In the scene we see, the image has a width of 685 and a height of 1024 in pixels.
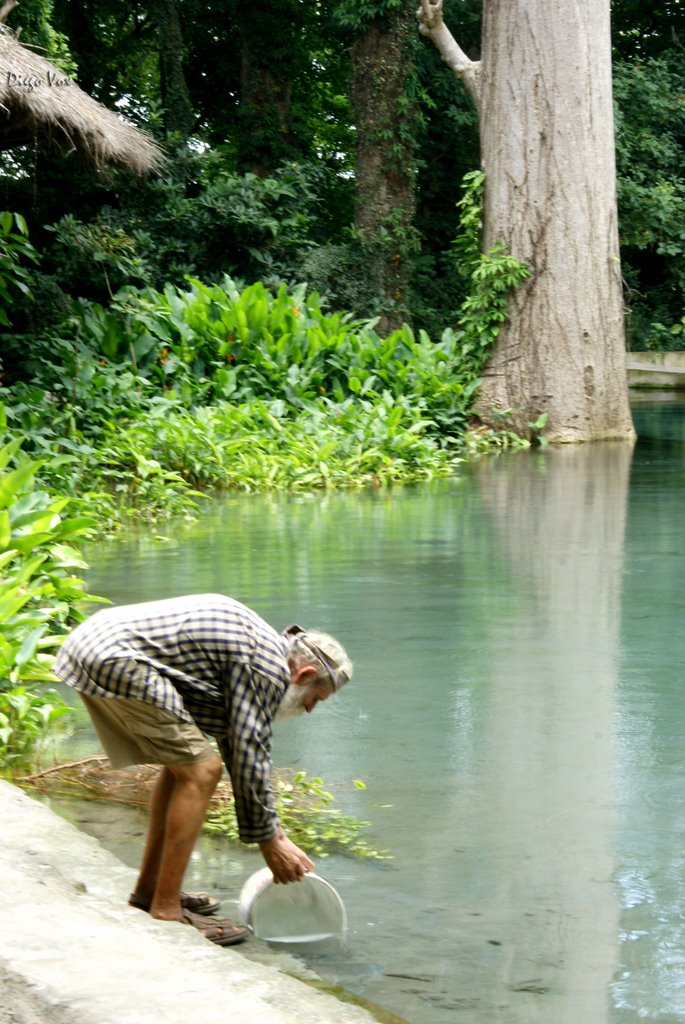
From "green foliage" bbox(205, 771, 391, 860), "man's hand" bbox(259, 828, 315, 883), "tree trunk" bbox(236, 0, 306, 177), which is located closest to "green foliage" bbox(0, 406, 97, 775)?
"green foliage" bbox(205, 771, 391, 860)

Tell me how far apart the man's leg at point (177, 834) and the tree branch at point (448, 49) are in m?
14.4

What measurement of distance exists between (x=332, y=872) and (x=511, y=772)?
1.07m

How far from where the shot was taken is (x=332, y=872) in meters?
4.15

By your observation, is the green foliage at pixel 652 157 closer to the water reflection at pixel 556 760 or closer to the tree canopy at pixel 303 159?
the tree canopy at pixel 303 159

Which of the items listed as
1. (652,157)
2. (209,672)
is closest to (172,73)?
(652,157)

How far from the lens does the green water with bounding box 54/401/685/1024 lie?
3.52 meters

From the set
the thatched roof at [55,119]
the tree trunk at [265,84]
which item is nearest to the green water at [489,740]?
the thatched roof at [55,119]

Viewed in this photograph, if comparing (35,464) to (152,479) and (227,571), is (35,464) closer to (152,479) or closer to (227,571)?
(227,571)

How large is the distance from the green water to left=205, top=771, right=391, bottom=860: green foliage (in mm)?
72

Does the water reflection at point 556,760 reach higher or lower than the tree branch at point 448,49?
lower

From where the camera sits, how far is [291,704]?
11.8 feet

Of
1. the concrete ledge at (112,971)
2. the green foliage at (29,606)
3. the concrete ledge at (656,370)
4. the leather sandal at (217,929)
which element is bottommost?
the leather sandal at (217,929)

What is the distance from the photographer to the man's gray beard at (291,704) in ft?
11.8

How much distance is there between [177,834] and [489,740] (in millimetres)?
2053
